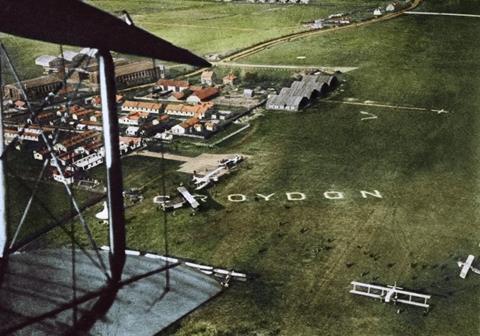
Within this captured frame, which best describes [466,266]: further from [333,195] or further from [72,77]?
[72,77]

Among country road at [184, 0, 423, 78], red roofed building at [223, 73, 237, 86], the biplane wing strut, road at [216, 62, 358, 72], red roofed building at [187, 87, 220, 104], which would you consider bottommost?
red roofed building at [187, 87, 220, 104]

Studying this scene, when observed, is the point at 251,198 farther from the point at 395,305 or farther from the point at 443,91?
the point at 443,91

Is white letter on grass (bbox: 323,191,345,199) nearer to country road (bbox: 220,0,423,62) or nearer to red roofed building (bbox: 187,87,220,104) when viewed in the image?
red roofed building (bbox: 187,87,220,104)

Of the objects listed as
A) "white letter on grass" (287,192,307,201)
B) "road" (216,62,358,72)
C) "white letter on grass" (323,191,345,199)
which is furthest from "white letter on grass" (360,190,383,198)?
"road" (216,62,358,72)

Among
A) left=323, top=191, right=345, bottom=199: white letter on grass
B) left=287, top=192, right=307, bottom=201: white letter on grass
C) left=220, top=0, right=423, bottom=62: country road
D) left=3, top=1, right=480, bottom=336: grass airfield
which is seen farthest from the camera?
left=220, top=0, right=423, bottom=62: country road

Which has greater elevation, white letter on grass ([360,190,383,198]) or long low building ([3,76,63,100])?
long low building ([3,76,63,100])

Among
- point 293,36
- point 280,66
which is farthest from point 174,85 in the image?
point 293,36

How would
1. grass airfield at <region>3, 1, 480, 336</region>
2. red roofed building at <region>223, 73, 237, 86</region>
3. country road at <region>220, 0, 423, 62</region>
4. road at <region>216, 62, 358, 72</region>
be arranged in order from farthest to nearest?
1. country road at <region>220, 0, 423, 62</region>
2. road at <region>216, 62, 358, 72</region>
3. red roofed building at <region>223, 73, 237, 86</region>
4. grass airfield at <region>3, 1, 480, 336</region>
